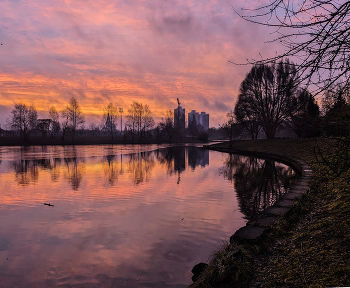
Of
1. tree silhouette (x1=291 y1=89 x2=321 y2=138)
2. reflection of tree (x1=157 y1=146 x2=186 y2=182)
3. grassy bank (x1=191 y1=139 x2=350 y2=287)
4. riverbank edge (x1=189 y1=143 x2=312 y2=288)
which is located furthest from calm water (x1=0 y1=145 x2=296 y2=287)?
reflection of tree (x1=157 y1=146 x2=186 y2=182)

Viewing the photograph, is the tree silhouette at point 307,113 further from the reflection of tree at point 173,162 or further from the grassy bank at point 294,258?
the reflection of tree at point 173,162

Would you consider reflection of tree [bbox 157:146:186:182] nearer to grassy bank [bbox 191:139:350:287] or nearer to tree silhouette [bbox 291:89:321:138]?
grassy bank [bbox 191:139:350:287]

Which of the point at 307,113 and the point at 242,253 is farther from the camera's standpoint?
Answer: the point at 307,113

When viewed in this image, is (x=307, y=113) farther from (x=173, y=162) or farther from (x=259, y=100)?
(x=259, y=100)

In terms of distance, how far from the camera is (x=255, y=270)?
3.92 m

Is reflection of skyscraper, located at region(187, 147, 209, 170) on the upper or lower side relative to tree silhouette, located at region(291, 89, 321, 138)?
lower

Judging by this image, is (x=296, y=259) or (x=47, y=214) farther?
(x=47, y=214)

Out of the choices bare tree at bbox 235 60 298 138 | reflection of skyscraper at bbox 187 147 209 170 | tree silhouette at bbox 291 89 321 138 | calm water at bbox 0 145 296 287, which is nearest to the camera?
tree silhouette at bbox 291 89 321 138

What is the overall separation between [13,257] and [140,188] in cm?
705

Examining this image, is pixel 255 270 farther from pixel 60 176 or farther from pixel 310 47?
pixel 60 176

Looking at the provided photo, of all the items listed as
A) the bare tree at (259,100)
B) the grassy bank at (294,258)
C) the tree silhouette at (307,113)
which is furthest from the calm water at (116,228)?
the bare tree at (259,100)

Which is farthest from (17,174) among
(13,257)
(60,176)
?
(13,257)

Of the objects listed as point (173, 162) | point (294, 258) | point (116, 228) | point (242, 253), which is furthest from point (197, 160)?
point (294, 258)

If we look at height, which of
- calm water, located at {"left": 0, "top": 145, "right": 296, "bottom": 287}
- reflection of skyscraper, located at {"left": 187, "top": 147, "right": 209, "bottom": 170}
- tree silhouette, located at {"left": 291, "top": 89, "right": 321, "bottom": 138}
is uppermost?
tree silhouette, located at {"left": 291, "top": 89, "right": 321, "bottom": 138}
